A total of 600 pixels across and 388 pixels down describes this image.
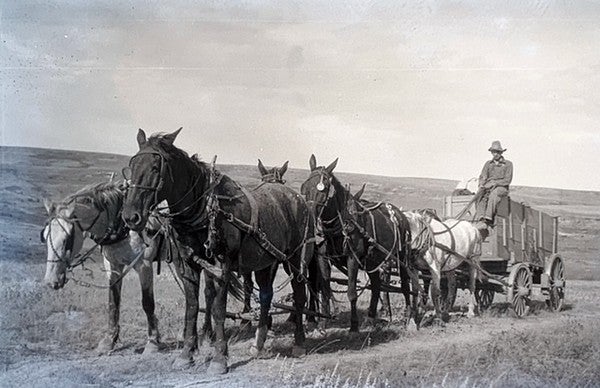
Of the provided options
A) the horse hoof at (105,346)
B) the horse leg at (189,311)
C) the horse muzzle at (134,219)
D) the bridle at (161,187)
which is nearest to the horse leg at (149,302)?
the horse hoof at (105,346)

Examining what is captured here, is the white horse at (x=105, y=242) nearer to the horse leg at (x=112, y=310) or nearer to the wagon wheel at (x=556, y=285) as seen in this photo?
the horse leg at (x=112, y=310)

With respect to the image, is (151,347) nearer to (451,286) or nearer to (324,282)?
(324,282)

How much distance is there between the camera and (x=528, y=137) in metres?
9.51

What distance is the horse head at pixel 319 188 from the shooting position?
8.06 metres

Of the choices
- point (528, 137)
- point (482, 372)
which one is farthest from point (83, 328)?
point (528, 137)

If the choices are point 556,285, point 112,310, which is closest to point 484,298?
point 556,285

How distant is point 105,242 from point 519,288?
6.74 meters

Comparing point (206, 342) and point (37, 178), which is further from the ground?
point (37, 178)

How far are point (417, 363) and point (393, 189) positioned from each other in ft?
18.6

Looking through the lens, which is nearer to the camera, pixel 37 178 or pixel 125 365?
pixel 125 365

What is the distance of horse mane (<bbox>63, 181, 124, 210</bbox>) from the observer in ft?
25.5

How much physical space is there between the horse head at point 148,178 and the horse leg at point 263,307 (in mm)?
1877

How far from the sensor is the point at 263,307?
7660mm

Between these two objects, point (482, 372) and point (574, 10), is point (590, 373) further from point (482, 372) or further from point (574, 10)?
point (574, 10)
